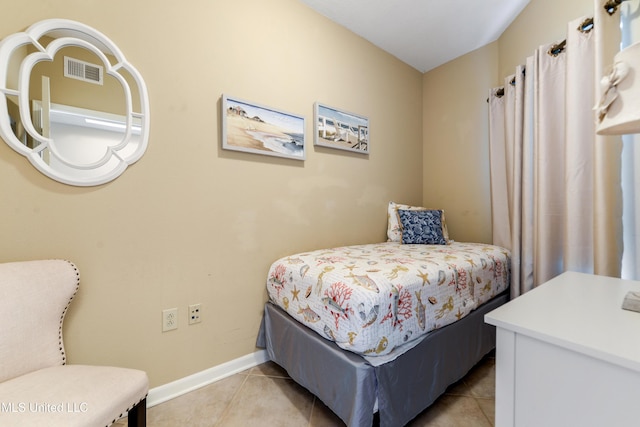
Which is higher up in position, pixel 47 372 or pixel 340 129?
pixel 340 129

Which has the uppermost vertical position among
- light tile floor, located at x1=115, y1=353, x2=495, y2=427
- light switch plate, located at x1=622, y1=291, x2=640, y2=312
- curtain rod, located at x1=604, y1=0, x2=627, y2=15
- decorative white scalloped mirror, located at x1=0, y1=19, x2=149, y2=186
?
curtain rod, located at x1=604, y1=0, x2=627, y2=15

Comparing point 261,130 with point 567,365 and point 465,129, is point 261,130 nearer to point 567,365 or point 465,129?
point 567,365

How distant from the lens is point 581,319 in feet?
2.30

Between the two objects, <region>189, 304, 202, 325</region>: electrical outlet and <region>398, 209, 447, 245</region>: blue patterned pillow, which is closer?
<region>189, 304, 202, 325</region>: electrical outlet

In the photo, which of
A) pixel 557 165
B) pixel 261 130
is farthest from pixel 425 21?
pixel 261 130

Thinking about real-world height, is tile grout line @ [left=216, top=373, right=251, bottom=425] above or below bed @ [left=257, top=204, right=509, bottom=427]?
below

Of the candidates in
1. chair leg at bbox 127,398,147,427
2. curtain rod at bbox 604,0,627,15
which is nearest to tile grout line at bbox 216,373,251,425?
chair leg at bbox 127,398,147,427

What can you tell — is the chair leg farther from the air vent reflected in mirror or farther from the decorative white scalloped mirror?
the air vent reflected in mirror

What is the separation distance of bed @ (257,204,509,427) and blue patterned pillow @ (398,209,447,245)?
441mm

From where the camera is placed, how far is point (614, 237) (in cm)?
137

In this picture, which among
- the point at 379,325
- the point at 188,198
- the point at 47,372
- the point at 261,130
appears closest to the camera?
the point at 47,372

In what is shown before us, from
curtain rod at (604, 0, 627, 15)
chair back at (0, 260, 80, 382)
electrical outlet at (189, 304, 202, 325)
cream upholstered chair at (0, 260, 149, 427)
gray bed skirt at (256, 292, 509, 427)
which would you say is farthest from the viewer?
electrical outlet at (189, 304, 202, 325)

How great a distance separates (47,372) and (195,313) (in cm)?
61

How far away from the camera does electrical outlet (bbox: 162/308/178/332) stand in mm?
1378
